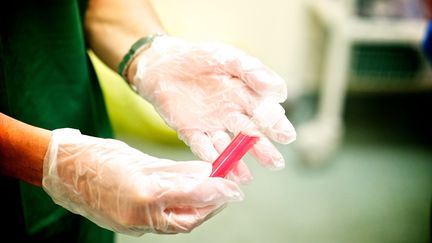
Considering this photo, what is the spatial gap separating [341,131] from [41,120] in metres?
1.51

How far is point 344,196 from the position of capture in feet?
5.35

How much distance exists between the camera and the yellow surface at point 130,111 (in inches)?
70.8

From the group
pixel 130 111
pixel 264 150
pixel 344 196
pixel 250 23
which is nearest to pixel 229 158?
pixel 264 150

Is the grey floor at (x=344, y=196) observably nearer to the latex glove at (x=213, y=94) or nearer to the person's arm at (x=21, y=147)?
the latex glove at (x=213, y=94)

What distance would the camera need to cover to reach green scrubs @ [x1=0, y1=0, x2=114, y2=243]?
2.11 feet

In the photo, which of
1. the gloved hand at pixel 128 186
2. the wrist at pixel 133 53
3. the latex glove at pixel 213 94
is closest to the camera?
the gloved hand at pixel 128 186

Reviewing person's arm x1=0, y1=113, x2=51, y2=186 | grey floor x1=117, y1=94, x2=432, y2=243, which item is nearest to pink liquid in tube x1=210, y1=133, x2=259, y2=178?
person's arm x1=0, y1=113, x2=51, y2=186

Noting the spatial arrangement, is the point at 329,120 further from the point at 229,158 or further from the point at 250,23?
the point at 229,158

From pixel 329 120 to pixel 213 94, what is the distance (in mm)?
1169

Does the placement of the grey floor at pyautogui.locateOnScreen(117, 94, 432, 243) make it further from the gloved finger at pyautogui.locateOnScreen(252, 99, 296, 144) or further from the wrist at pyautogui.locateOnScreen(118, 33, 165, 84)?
the gloved finger at pyautogui.locateOnScreen(252, 99, 296, 144)

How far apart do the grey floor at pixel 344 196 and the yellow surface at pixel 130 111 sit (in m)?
0.04

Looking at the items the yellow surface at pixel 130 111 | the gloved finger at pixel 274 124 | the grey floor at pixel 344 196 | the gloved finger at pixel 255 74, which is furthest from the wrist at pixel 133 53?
the yellow surface at pixel 130 111

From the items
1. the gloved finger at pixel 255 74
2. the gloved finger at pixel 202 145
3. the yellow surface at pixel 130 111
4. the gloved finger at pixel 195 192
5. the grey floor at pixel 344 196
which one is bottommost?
the grey floor at pixel 344 196

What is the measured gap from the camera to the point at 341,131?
198 centimetres
